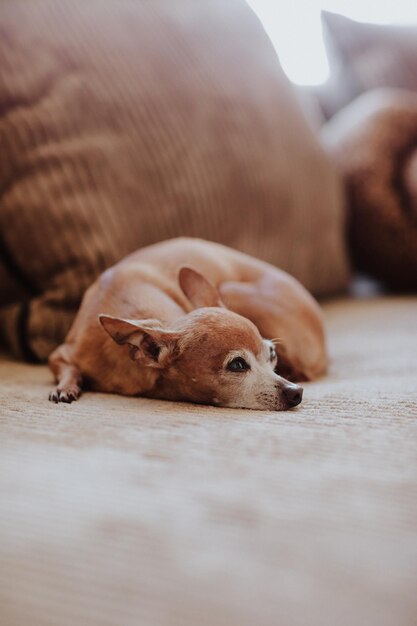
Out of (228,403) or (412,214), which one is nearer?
(228,403)

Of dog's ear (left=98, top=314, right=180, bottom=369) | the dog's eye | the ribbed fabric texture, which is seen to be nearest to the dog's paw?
dog's ear (left=98, top=314, right=180, bottom=369)

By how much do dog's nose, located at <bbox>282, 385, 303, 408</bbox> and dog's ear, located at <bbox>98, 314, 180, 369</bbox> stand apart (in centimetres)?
22

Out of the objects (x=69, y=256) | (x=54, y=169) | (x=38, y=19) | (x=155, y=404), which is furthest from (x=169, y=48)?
(x=155, y=404)

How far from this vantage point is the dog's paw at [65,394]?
42.7 inches

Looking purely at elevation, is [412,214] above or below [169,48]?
below

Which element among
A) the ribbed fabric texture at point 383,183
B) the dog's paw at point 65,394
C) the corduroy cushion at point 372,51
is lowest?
the dog's paw at point 65,394

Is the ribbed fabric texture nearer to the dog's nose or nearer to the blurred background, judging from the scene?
the blurred background

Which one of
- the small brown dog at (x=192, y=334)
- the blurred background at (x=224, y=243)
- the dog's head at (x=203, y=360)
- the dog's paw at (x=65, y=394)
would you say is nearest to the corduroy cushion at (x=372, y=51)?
the blurred background at (x=224, y=243)

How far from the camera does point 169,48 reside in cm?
177

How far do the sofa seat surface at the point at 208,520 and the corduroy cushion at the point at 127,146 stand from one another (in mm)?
678

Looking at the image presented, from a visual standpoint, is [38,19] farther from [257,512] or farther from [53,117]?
[257,512]

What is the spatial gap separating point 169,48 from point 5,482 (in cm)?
142

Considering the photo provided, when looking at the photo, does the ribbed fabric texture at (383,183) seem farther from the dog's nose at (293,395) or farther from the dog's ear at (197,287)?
the dog's nose at (293,395)

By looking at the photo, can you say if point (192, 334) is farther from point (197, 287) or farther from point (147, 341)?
point (197, 287)
